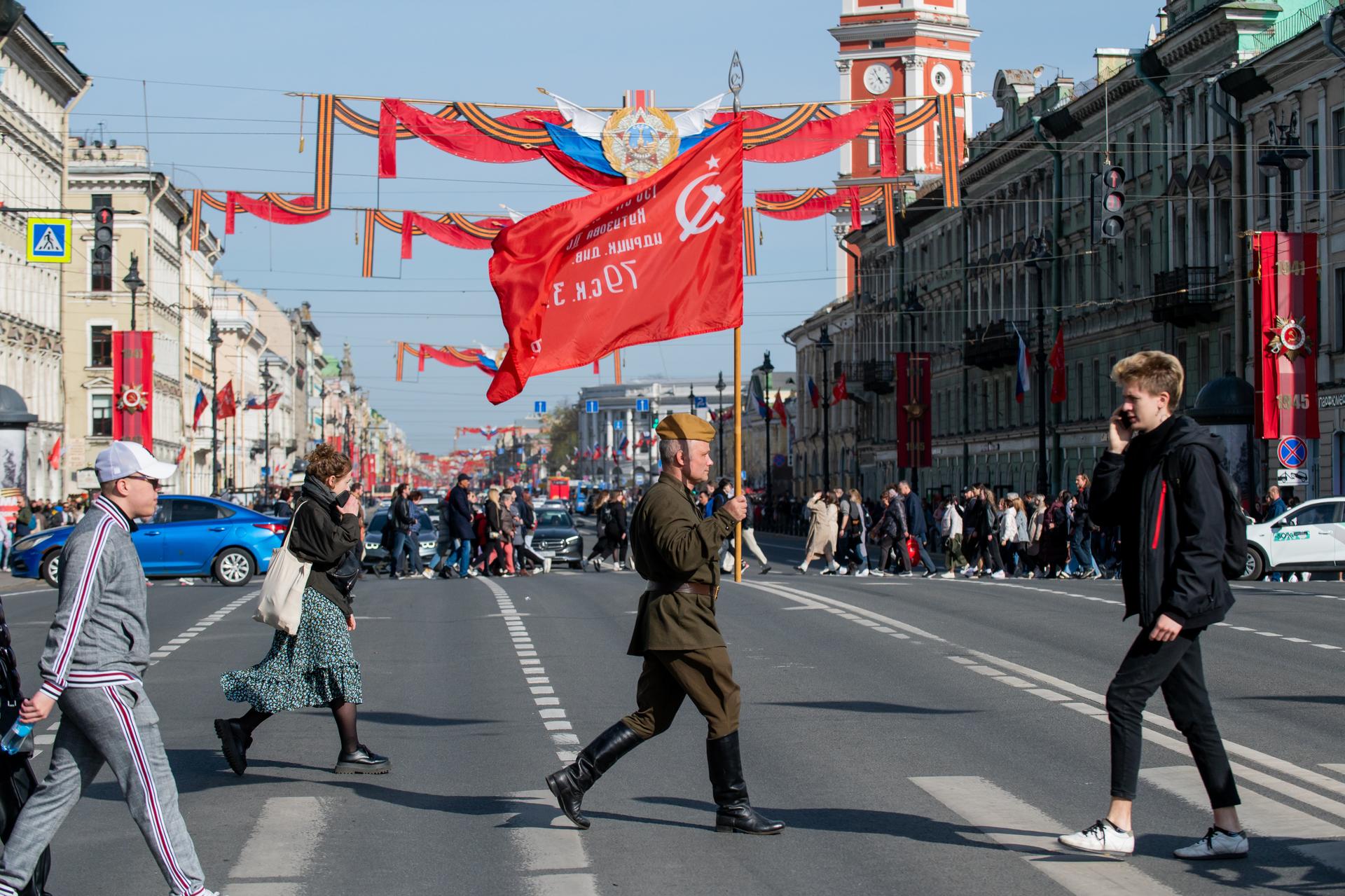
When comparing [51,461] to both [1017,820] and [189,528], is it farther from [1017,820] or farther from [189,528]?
[1017,820]

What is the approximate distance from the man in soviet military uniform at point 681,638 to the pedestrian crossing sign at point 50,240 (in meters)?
29.1

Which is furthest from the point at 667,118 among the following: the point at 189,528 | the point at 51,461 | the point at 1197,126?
the point at 51,461

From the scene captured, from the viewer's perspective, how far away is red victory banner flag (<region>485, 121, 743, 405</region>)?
14.7 metres

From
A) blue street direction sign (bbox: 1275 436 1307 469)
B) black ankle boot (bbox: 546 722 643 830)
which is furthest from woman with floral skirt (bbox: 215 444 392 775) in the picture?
blue street direction sign (bbox: 1275 436 1307 469)

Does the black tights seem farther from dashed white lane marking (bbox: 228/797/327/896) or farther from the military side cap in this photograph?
the military side cap

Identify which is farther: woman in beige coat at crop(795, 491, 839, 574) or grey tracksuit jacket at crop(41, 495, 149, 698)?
woman in beige coat at crop(795, 491, 839, 574)

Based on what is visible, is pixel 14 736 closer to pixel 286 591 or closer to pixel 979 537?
pixel 286 591

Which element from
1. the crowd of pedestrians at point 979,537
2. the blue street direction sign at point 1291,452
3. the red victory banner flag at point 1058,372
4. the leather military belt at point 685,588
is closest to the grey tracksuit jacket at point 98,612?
the leather military belt at point 685,588

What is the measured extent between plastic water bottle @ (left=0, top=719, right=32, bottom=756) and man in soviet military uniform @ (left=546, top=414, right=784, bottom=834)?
8.25 ft

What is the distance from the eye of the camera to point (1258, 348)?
136ft

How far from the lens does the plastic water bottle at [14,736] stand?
6.38 meters

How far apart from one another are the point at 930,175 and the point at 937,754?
88.3 metres

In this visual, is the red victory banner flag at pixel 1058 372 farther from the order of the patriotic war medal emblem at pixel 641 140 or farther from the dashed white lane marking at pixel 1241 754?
the dashed white lane marking at pixel 1241 754

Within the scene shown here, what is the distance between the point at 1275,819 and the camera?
8.29 meters
